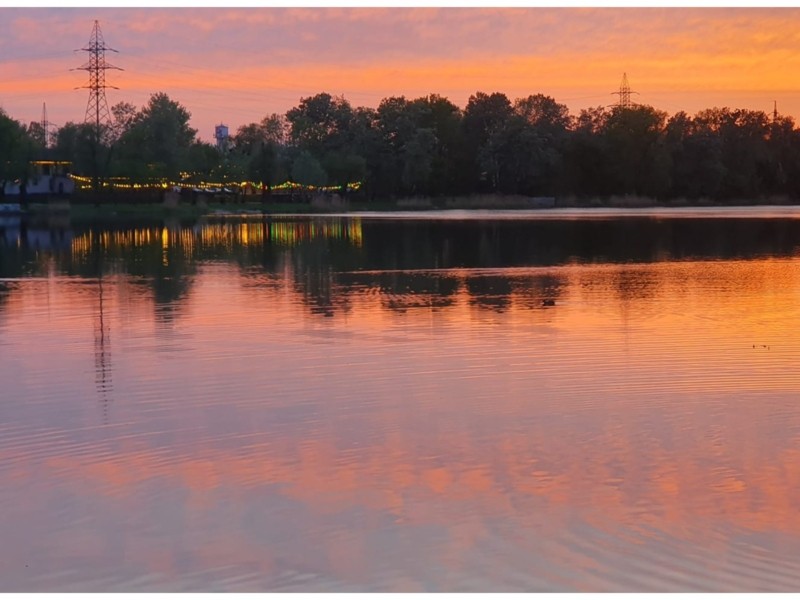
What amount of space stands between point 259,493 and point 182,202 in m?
109

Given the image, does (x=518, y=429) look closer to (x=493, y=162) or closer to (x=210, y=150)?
(x=493, y=162)

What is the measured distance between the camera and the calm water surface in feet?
28.0

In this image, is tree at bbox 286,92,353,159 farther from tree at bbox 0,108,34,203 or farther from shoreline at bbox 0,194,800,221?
tree at bbox 0,108,34,203

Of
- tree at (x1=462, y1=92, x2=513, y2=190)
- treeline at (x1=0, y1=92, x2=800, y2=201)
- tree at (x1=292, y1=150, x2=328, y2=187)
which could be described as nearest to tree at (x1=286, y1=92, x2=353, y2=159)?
treeline at (x1=0, y1=92, x2=800, y2=201)

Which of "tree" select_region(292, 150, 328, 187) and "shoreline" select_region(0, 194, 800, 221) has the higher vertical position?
"tree" select_region(292, 150, 328, 187)

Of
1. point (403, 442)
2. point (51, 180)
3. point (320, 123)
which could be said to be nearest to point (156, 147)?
point (51, 180)

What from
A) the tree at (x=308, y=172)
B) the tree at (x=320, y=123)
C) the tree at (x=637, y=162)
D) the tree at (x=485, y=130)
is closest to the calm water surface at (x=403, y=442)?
the tree at (x=308, y=172)

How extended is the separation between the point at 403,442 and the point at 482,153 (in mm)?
110817

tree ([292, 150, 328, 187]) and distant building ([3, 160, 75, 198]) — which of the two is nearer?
tree ([292, 150, 328, 187])

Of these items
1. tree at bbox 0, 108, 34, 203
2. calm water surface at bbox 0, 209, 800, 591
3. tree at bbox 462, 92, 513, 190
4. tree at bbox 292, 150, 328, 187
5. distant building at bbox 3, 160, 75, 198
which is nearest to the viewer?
calm water surface at bbox 0, 209, 800, 591

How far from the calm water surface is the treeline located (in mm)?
95176

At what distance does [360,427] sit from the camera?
12430 millimetres

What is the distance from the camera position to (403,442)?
11742 mm

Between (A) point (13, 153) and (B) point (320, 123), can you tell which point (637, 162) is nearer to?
(B) point (320, 123)
